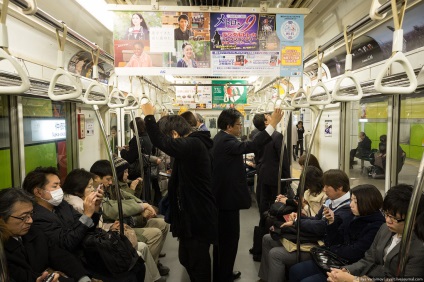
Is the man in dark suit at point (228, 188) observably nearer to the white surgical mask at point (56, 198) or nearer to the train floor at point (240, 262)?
the train floor at point (240, 262)

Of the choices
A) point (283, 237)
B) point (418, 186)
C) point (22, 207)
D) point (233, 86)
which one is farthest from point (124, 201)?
point (233, 86)

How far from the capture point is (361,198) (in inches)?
93.1

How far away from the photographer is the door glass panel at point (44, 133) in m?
3.36

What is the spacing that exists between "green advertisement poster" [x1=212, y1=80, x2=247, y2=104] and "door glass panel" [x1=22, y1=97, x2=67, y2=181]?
536cm

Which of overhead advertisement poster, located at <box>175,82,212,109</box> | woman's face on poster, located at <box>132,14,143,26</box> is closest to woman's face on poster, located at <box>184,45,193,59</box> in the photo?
woman's face on poster, located at <box>132,14,143,26</box>

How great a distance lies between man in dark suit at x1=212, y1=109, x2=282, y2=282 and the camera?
10.2 feet

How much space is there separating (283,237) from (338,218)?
2.03ft

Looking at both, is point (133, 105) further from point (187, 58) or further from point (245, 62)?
point (245, 62)

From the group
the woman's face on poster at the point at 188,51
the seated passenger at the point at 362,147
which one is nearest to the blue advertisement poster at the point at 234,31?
the woman's face on poster at the point at 188,51

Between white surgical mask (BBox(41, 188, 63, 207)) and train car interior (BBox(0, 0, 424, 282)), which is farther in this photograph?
train car interior (BBox(0, 0, 424, 282))

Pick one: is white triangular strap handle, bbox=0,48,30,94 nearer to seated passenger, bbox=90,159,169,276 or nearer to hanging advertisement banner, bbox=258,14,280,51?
seated passenger, bbox=90,159,169,276

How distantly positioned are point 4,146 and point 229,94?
6734mm

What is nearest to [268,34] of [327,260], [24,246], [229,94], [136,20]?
[136,20]

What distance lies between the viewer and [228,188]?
10.2ft
